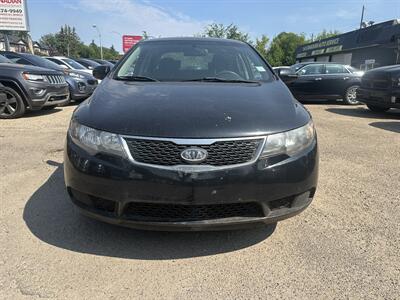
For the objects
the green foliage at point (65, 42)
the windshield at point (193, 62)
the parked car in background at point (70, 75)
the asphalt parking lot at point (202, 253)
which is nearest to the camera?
the asphalt parking lot at point (202, 253)

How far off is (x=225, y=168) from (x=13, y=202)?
221cm

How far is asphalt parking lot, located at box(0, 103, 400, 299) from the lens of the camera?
7.39 feet

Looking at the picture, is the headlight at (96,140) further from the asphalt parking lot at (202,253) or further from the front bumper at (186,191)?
the asphalt parking lot at (202,253)

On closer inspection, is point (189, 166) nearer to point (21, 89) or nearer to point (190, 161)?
point (190, 161)

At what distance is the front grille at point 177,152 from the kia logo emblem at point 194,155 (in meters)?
0.02

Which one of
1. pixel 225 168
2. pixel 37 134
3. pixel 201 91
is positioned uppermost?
pixel 201 91

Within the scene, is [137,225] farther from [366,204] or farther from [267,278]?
[366,204]

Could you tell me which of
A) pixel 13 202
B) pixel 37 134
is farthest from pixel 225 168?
pixel 37 134

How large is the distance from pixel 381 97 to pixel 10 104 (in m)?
8.28

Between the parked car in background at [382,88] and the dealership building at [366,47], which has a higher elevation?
the dealership building at [366,47]

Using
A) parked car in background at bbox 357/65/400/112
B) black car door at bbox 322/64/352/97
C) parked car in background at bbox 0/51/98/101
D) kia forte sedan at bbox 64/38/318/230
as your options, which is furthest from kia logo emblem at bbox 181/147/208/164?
black car door at bbox 322/64/352/97

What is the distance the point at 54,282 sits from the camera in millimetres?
2281

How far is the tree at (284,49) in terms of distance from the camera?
63.5 metres

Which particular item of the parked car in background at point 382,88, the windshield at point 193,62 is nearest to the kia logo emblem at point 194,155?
the windshield at point 193,62
